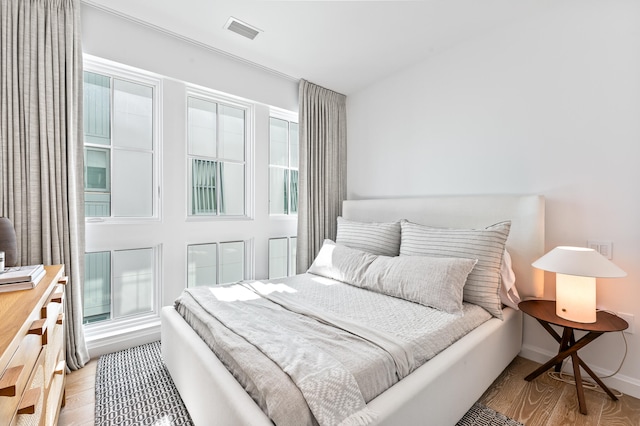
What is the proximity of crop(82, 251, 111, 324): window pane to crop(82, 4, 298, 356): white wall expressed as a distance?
141 millimetres

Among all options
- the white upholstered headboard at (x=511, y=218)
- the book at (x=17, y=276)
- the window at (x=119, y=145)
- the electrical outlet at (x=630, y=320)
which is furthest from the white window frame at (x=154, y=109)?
the electrical outlet at (x=630, y=320)

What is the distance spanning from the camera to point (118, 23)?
2248 millimetres

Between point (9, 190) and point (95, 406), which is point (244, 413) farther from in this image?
point (9, 190)

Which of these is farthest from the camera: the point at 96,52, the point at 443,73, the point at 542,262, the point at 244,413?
the point at 443,73

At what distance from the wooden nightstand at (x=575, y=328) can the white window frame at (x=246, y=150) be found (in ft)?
8.13

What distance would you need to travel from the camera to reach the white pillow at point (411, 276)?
1.84 metres

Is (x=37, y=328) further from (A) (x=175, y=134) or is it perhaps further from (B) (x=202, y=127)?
(B) (x=202, y=127)

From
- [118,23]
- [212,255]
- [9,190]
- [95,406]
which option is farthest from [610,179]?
A: [9,190]

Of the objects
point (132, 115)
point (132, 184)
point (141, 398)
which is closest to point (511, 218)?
point (141, 398)

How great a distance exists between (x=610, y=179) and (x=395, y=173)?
1.64 metres

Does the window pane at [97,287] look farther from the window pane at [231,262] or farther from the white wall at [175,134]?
the window pane at [231,262]

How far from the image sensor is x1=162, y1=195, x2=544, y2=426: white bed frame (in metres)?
1.15

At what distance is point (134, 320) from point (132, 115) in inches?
67.0

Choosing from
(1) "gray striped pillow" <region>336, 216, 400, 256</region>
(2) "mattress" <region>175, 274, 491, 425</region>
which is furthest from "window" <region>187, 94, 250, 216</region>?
(1) "gray striped pillow" <region>336, 216, 400, 256</region>
